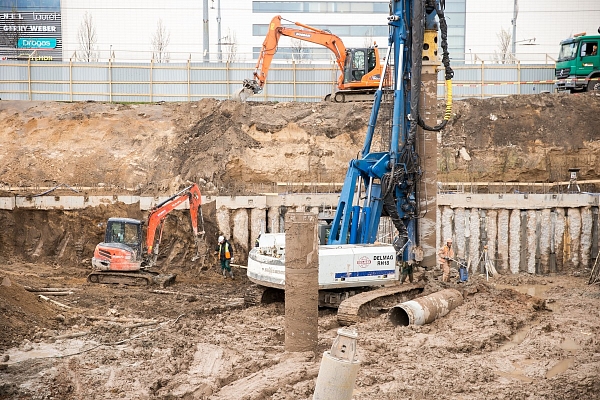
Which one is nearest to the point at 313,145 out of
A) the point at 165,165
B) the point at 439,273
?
the point at 165,165

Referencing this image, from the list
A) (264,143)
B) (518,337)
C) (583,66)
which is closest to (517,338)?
(518,337)

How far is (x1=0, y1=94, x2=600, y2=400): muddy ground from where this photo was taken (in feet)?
37.3

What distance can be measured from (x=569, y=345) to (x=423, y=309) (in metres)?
2.79

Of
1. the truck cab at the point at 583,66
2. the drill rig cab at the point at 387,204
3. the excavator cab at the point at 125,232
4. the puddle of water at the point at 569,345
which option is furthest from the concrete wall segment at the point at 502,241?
the truck cab at the point at 583,66

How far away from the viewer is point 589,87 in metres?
30.0

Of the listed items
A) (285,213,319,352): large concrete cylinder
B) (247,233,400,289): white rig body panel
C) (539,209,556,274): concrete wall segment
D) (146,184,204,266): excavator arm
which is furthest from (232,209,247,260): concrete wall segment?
(285,213,319,352): large concrete cylinder

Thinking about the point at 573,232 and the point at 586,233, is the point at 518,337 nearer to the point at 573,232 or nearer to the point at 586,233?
the point at 573,232

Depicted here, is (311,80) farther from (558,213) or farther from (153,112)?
(558,213)

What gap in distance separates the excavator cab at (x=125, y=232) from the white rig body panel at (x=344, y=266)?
5.10 metres

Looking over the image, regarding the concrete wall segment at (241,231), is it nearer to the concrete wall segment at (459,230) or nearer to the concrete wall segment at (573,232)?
the concrete wall segment at (459,230)

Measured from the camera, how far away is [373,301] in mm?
15453

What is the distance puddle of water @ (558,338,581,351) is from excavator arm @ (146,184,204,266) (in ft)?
37.2

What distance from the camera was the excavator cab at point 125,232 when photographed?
20609 mm

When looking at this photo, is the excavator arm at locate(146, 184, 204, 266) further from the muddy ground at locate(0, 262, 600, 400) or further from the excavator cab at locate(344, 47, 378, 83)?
the excavator cab at locate(344, 47, 378, 83)
